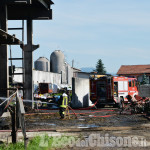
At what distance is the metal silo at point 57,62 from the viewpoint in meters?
69.4

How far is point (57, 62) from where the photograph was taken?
6988 cm

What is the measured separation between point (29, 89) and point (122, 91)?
26.4 ft

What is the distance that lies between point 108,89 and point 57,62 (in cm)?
4284

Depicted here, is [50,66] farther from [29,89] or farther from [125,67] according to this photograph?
[29,89]

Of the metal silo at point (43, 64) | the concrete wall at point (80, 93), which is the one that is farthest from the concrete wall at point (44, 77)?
the concrete wall at point (80, 93)

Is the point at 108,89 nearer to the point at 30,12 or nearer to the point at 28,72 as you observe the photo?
the point at 28,72

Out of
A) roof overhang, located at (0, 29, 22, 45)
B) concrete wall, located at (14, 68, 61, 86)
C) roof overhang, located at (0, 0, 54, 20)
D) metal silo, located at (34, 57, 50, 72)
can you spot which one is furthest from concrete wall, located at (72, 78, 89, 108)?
metal silo, located at (34, 57, 50, 72)

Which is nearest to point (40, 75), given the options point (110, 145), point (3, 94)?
point (3, 94)

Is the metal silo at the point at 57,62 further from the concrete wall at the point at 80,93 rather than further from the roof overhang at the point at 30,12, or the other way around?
the roof overhang at the point at 30,12

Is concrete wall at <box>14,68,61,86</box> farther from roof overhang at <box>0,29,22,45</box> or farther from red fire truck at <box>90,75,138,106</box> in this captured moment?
roof overhang at <box>0,29,22,45</box>

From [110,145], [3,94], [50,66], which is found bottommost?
[110,145]

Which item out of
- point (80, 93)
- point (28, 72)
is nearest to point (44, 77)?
point (80, 93)

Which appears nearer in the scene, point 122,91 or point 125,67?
point 122,91

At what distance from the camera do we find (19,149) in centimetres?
832
